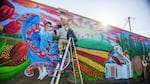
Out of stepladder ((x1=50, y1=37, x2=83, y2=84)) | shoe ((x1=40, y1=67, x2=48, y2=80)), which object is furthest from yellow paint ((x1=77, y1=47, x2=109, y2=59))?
shoe ((x1=40, y1=67, x2=48, y2=80))

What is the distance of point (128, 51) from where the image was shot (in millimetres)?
6996

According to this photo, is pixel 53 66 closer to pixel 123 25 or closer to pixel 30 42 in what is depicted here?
pixel 30 42

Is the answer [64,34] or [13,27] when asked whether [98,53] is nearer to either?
[64,34]

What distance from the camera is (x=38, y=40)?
15.5 ft

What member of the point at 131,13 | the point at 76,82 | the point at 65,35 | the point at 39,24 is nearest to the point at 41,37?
the point at 39,24

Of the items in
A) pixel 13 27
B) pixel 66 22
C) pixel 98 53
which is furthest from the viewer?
pixel 98 53

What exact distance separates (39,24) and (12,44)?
3.05 feet

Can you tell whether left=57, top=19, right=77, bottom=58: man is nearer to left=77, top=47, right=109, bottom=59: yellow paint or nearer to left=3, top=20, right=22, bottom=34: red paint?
left=77, top=47, right=109, bottom=59: yellow paint

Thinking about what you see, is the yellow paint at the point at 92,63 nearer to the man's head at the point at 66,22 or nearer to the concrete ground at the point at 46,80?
the concrete ground at the point at 46,80

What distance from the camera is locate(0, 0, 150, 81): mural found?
4.21 m

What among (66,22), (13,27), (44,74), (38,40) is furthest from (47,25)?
(44,74)

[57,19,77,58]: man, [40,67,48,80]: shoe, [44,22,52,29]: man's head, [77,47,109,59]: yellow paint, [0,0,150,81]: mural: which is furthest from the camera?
[77,47,109,59]: yellow paint

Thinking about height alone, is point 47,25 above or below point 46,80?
above

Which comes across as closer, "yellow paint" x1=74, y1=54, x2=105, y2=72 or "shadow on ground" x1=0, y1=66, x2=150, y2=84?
"shadow on ground" x1=0, y1=66, x2=150, y2=84
